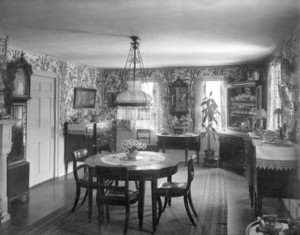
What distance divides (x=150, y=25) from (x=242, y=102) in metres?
3.90

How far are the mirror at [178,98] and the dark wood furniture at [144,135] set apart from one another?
833 mm

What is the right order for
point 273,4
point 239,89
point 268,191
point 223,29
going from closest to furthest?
point 273,4 → point 268,191 → point 223,29 → point 239,89

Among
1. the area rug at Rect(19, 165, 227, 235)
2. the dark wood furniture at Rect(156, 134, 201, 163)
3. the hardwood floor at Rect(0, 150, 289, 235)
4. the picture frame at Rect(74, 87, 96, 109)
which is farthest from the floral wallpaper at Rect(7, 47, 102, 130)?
the area rug at Rect(19, 165, 227, 235)

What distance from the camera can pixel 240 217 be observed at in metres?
4.12

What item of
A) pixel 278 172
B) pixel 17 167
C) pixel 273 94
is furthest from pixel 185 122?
pixel 278 172

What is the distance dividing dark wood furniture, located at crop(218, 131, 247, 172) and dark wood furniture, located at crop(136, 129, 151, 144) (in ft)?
6.18

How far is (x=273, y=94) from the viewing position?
18.4 ft

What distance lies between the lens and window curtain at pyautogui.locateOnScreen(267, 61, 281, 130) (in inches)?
209

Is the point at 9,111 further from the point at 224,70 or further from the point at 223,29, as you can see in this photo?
the point at 224,70

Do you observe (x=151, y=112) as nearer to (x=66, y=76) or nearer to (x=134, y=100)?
(x=66, y=76)

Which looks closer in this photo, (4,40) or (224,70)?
(4,40)

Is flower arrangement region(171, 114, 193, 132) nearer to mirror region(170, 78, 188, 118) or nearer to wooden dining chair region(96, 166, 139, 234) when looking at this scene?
mirror region(170, 78, 188, 118)

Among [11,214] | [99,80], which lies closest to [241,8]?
[11,214]

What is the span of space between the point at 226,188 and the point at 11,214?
3547mm
